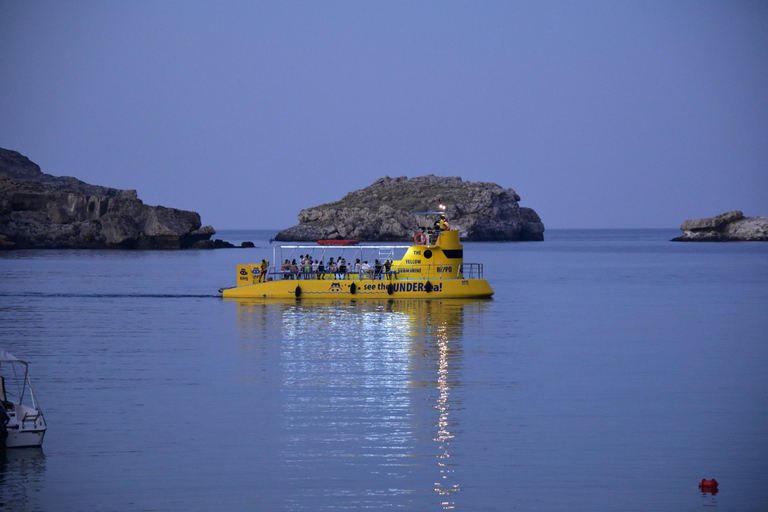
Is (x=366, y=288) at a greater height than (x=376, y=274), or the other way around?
(x=376, y=274)

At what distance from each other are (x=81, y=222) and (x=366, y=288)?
392ft

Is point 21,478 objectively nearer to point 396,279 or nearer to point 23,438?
Answer: point 23,438

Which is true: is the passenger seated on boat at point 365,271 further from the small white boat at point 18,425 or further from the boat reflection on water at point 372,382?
the small white boat at point 18,425

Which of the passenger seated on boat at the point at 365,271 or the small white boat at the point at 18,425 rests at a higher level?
the passenger seated on boat at the point at 365,271

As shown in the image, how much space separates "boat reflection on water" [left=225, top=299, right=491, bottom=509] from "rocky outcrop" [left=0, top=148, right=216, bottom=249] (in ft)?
378

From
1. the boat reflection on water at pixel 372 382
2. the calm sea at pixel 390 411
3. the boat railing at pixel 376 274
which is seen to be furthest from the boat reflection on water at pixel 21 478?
the boat railing at pixel 376 274

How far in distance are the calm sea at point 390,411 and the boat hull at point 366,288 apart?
4.92m

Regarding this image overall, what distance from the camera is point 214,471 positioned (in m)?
16.4

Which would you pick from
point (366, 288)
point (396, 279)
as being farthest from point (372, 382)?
point (396, 279)

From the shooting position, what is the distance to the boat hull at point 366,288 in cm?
5041

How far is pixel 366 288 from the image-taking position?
50.9 m

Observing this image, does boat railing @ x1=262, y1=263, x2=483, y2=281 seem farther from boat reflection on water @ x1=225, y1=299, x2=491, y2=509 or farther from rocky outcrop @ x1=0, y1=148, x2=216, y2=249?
rocky outcrop @ x1=0, y1=148, x2=216, y2=249

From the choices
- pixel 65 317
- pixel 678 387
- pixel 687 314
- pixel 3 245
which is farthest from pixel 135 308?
pixel 3 245

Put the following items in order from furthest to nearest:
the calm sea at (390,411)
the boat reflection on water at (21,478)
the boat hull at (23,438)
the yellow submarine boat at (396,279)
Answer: the yellow submarine boat at (396,279), the boat hull at (23,438), the calm sea at (390,411), the boat reflection on water at (21,478)
